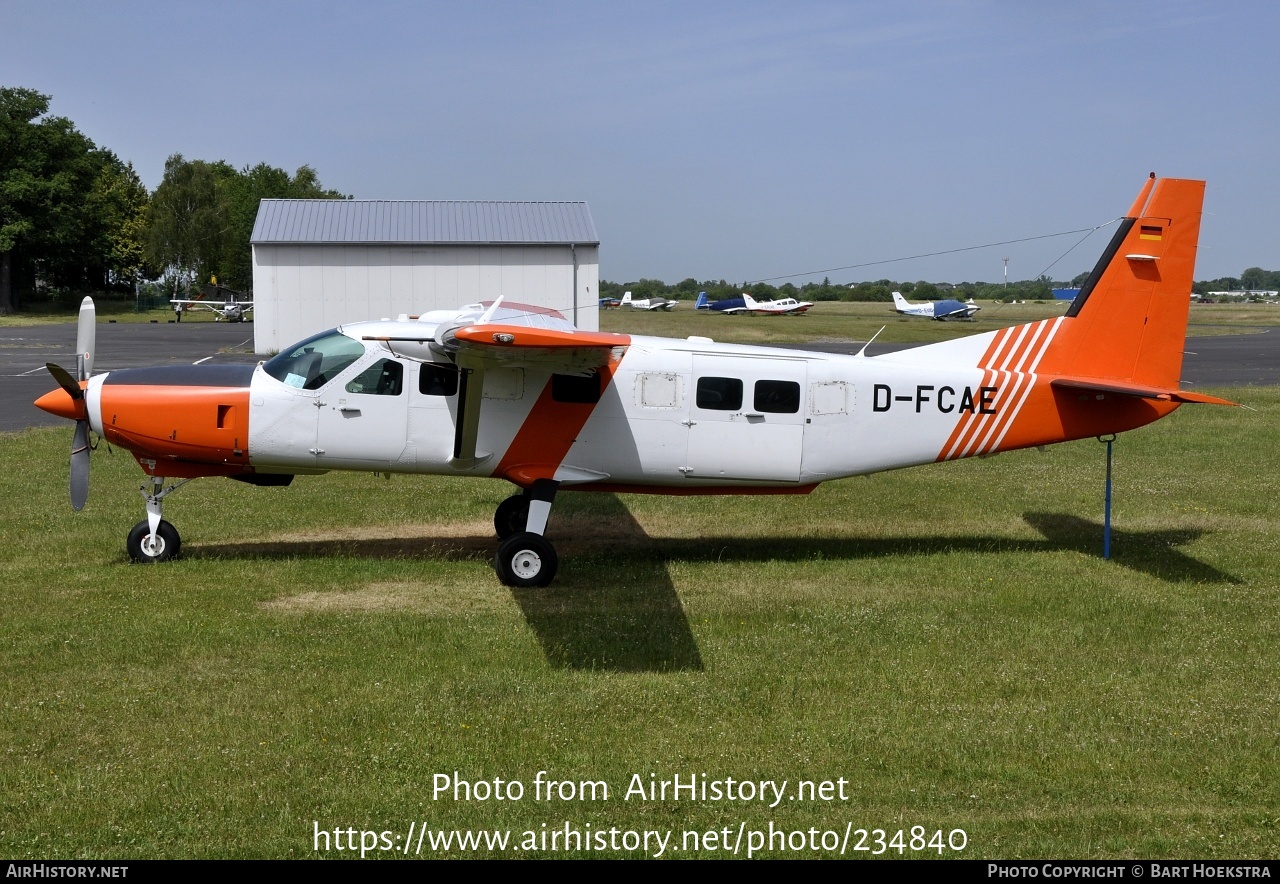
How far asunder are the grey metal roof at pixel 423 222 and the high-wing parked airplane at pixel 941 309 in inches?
1970

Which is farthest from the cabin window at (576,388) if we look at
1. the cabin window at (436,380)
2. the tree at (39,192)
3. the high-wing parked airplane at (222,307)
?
the tree at (39,192)

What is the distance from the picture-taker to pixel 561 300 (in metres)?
36.9

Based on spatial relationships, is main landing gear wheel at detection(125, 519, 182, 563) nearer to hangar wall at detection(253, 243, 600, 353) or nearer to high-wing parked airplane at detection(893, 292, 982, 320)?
hangar wall at detection(253, 243, 600, 353)

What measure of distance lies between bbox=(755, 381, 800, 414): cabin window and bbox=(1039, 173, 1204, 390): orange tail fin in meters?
2.96

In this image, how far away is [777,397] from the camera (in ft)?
40.4

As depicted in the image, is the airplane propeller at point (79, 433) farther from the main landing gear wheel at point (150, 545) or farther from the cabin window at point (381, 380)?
the cabin window at point (381, 380)

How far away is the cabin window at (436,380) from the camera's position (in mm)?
11953

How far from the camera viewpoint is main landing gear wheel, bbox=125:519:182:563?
479 inches

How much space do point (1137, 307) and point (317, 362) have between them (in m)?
9.08

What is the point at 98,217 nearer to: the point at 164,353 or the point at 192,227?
the point at 192,227

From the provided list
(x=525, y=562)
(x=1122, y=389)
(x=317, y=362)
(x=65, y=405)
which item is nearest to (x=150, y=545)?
(x=65, y=405)

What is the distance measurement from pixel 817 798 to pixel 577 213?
109ft

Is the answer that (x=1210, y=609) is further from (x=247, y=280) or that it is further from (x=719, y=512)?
(x=247, y=280)

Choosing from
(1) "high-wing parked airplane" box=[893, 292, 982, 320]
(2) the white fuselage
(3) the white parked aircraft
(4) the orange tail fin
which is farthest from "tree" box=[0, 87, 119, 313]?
(4) the orange tail fin
